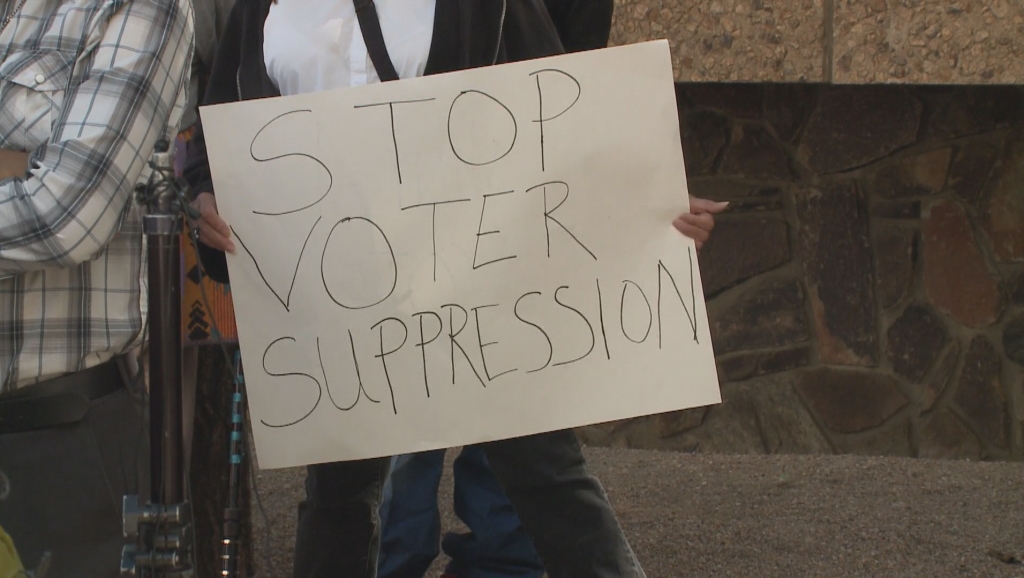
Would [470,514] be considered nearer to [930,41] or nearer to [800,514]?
[800,514]

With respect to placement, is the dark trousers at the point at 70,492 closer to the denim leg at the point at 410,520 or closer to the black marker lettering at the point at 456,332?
the black marker lettering at the point at 456,332

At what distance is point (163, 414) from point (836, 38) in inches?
109

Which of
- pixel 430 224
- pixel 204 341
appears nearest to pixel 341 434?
pixel 430 224

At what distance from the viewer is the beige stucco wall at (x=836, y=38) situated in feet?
11.9

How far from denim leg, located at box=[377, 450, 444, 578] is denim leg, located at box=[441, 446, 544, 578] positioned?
8 cm

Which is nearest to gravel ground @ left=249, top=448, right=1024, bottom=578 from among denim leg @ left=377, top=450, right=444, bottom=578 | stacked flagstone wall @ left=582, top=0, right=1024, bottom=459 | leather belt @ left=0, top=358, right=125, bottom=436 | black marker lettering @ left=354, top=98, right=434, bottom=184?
stacked flagstone wall @ left=582, top=0, right=1024, bottom=459

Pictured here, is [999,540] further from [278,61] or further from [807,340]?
[278,61]

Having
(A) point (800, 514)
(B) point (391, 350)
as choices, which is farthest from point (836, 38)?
(B) point (391, 350)

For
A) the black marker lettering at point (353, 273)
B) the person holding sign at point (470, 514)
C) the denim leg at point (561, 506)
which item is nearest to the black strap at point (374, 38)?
→ the black marker lettering at point (353, 273)

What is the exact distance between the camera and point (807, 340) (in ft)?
→ 15.3

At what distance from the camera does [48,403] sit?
1955 millimetres

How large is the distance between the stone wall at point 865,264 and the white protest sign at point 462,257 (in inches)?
105

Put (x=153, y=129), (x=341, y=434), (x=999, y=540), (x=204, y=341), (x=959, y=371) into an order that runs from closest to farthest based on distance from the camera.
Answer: (x=153, y=129)
(x=341, y=434)
(x=204, y=341)
(x=999, y=540)
(x=959, y=371)

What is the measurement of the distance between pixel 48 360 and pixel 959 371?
12.1 ft
